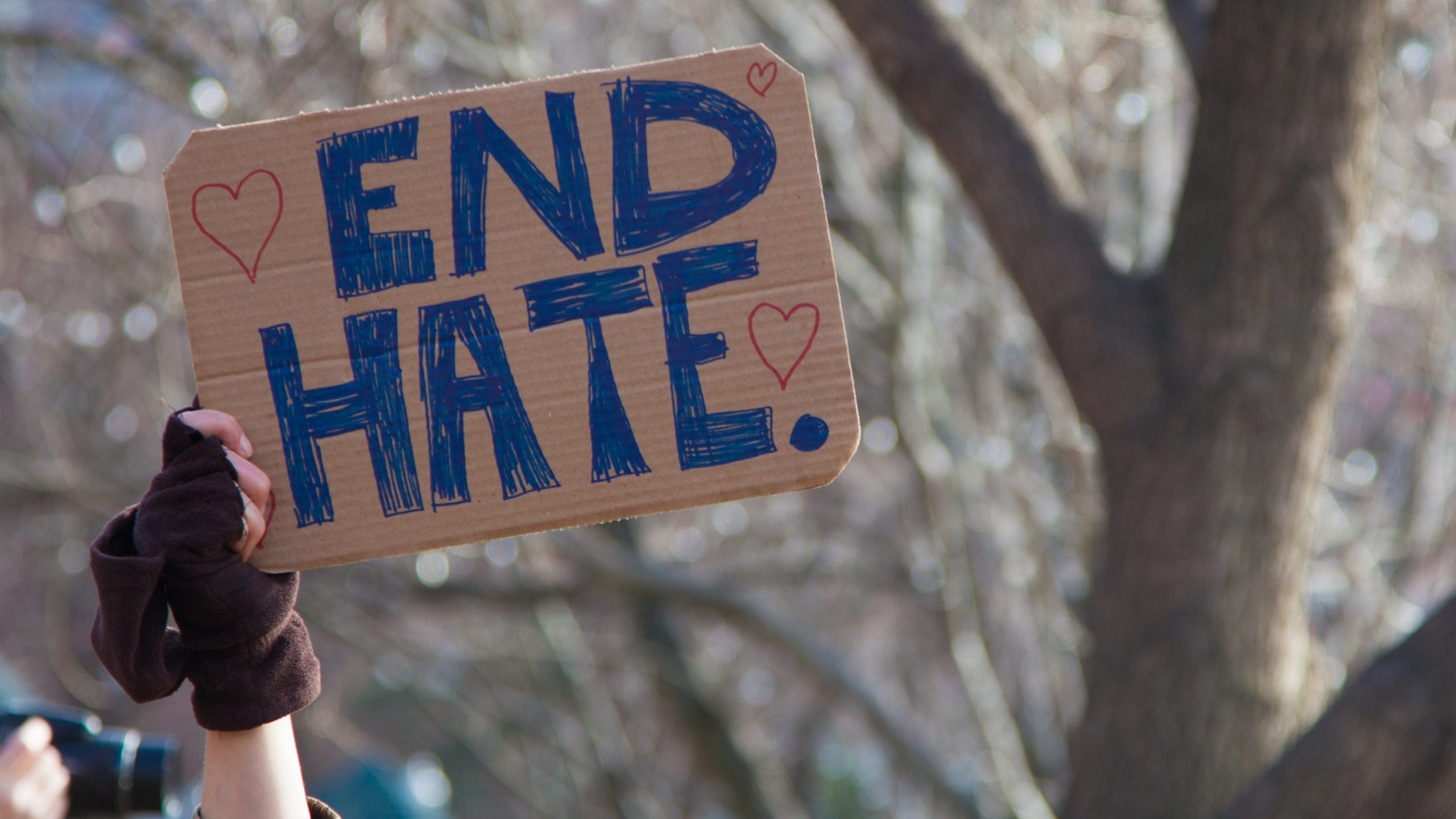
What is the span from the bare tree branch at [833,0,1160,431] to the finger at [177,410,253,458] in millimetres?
1617

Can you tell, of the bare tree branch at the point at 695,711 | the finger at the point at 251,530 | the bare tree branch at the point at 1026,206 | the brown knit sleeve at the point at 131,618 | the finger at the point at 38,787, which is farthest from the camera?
the bare tree branch at the point at 695,711

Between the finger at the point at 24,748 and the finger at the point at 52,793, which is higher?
the finger at the point at 24,748

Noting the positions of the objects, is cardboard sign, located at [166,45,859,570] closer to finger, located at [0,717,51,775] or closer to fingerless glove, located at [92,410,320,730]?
fingerless glove, located at [92,410,320,730]

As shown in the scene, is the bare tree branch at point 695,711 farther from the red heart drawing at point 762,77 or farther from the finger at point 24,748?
the red heart drawing at point 762,77

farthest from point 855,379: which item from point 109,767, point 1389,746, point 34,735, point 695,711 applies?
point 34,735

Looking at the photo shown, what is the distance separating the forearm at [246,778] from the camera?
1.18 metres

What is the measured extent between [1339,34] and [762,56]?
137cm

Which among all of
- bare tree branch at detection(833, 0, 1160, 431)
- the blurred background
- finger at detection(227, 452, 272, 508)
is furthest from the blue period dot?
the blurred background

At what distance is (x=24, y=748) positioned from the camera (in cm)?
134

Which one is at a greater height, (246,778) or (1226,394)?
(1226,394)

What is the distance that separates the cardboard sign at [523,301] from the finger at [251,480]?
0.03 metres

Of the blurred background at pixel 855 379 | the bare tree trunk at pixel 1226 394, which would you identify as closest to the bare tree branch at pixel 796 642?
the blurred background at pixel 855 379

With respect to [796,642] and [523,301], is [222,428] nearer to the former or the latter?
[523,301]

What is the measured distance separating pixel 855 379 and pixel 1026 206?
231 cm
